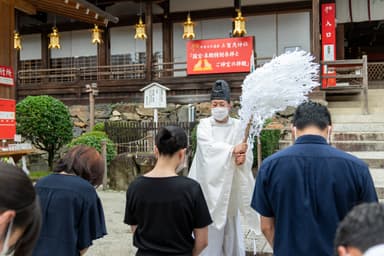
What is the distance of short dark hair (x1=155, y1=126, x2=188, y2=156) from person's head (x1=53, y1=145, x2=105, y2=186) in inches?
16.5

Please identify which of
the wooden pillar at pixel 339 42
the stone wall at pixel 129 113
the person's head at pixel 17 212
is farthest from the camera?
A: the wooden pillar at pixel 339 42

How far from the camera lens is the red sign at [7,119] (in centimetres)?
533

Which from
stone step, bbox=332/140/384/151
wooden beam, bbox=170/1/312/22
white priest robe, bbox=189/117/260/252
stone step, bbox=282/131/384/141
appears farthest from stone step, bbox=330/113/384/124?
white priest robe, bbox=189/117/260/252

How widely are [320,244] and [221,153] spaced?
1.56 meters

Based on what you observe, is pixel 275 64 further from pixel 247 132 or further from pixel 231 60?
pixel 231 60

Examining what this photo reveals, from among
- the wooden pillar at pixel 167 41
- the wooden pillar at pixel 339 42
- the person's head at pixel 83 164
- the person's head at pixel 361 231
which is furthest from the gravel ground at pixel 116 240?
the wooden pillar at pixel 339 42

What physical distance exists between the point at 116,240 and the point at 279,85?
3180mm

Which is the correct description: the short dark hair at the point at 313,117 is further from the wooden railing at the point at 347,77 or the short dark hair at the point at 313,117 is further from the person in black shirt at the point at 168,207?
the wooden railing at the point at 347,77

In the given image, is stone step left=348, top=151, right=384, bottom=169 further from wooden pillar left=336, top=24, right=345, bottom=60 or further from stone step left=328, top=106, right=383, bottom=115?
wooden pillar left=336, top=24, right=345, bottom=60

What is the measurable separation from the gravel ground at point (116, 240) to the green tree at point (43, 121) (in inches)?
129

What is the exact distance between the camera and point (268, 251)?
4008 mm

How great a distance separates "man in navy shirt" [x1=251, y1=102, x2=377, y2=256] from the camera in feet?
6.88

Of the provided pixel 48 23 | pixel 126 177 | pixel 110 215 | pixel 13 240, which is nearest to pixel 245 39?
pixel 126 177

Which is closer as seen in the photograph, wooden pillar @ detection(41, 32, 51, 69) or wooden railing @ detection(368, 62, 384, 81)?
wooden railing @ detection(368, 62, 384, 81)
